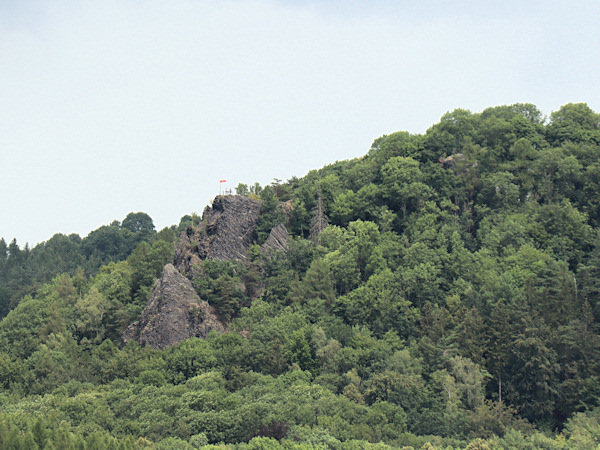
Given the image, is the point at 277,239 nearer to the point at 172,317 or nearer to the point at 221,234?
the point at 221,234

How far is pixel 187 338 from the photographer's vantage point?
2960 inches

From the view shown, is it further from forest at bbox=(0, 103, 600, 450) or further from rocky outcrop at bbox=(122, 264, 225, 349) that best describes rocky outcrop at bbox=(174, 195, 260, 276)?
rocky outcrop at bbox=(122, 264, 225, 349)

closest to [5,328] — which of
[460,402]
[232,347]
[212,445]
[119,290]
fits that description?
[119,290]

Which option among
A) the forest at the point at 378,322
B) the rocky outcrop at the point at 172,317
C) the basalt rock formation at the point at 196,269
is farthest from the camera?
the basalt rock formation at the point at 196,269

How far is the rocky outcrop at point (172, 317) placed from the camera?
74.6m

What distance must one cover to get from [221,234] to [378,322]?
2393 centimetres

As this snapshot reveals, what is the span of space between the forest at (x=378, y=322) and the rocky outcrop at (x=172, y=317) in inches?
57.2

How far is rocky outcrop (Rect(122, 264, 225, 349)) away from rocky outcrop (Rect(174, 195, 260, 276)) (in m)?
5.03

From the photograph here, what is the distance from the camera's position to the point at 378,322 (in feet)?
235

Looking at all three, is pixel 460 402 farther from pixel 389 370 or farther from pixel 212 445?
pixel 212 445

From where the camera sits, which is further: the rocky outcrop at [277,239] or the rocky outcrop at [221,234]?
the rocky outcrop at [277,239]

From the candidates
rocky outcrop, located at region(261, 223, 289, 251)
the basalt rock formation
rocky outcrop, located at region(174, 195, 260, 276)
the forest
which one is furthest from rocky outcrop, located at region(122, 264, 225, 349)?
rocky outcrop, located at region(261, 223, 289, 251)

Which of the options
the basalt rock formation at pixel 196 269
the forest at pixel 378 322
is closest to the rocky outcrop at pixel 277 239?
the basalt rock formation at pixel 196 269

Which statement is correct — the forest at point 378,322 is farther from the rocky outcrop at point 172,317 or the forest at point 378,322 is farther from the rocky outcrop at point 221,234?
the rocky outcrop at point 221,234
